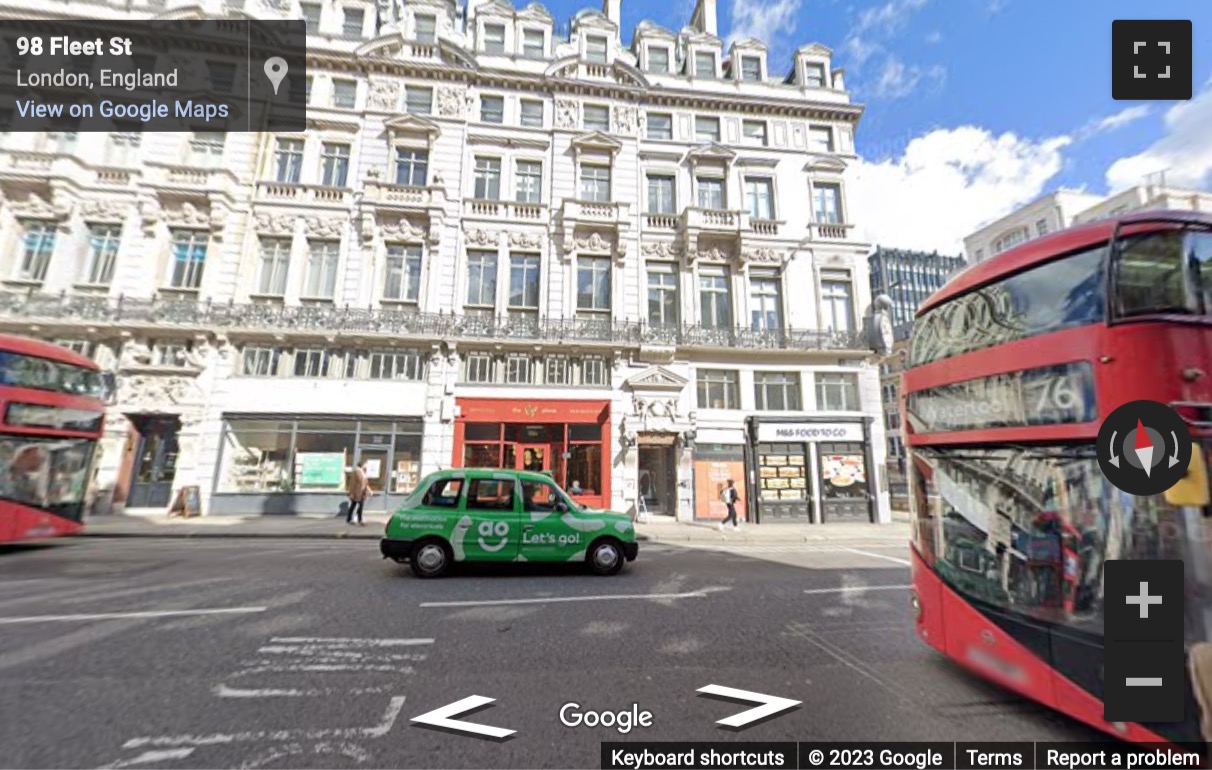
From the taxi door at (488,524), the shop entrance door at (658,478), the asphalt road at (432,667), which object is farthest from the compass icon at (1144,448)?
the shop entrance door at (658,478)

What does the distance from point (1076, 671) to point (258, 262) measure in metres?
23.0

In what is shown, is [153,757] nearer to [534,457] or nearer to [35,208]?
[534,457]

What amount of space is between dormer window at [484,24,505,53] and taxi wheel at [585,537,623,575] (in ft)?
73.6

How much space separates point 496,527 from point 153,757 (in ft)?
16.4

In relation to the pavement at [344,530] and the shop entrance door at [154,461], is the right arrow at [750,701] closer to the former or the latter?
the pavement at [344,530]

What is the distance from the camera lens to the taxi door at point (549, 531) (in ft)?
25.3

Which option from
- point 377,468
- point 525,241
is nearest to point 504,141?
point 525,241

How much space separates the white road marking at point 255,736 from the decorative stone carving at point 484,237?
1727 cm

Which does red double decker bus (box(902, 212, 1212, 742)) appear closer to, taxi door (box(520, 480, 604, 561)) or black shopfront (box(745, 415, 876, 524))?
taxi door (box(520, 480, 604, 561))

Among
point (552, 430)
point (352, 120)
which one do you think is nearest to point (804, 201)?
point (552, 430)

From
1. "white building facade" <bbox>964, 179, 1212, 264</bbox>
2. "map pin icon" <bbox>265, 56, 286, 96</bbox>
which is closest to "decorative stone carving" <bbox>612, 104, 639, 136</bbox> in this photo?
"map pin icon" <bbox>265, 56, 286, 96</bbox>

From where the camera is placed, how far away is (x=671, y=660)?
14.0 ft

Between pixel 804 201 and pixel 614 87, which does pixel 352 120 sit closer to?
pixel 614 87

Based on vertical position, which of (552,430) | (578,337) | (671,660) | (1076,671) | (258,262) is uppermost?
(258,262)
